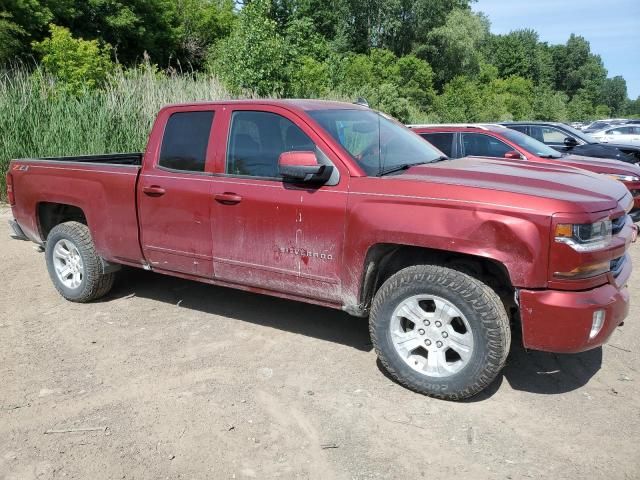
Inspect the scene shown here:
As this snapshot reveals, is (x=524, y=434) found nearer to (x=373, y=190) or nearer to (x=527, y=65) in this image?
(x=373, y=190)

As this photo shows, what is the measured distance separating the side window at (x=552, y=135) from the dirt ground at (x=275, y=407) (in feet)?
24.3

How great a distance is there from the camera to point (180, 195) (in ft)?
15.3

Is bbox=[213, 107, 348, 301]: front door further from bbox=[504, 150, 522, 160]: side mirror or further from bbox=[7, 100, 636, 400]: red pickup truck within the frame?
bbox=[504, 150, 522, 160]: side mirror

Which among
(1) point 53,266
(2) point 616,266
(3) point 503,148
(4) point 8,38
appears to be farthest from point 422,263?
(4) point 8,38

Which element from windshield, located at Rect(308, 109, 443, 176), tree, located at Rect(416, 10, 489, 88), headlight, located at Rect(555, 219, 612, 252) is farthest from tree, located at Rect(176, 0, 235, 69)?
headlight, located at Rect(555, 219, 612, 252)

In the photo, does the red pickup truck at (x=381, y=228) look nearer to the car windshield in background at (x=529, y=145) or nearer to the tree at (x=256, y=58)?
the car windshield in background at (x=529, y=145)

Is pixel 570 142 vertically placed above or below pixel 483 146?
below

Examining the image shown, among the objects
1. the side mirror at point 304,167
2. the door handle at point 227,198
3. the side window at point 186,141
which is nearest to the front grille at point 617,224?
the side mirror at point 304,167

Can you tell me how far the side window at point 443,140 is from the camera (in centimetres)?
909

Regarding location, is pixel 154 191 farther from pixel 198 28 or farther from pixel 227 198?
pixel 198 28

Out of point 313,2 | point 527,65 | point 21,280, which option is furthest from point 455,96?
point 527,65

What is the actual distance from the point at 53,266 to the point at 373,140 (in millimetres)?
3551

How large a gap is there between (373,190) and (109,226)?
8.72 feet

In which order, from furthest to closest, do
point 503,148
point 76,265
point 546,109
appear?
point 546,109, point 503,148, point 76,265
